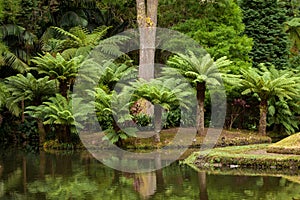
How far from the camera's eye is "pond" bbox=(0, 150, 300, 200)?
30.1 ft

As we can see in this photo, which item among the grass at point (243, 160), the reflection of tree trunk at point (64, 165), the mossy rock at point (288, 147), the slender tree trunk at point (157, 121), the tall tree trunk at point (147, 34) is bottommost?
the reflection of tree trunk at point (64, 165)

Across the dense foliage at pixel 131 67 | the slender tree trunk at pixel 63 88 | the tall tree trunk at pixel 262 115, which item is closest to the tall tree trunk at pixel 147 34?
the dense foliage at pixel 131 67

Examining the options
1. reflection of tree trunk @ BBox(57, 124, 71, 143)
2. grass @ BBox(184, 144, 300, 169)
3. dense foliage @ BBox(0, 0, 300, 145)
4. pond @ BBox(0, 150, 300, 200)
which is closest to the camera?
pond @ BBox(0, 150, 300, 200)

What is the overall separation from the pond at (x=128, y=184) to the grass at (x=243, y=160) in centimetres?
44

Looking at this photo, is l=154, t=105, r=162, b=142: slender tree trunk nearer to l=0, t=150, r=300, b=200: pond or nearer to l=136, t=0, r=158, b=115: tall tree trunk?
l=136, t=0, r=158, b=115: tall tree trunk

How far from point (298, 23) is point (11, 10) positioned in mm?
11472

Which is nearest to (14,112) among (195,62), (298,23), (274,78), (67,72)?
(67,72)

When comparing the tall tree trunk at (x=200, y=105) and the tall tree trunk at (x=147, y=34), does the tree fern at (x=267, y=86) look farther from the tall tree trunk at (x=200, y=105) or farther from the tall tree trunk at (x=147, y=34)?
the tall tree trunk at (x=147, y=34)

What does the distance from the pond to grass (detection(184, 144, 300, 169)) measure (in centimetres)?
44

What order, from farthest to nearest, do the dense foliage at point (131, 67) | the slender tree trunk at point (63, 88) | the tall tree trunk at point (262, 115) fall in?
the tall tree trunk at point (262, 115)
the slender tree trunk at point (63, 88)
the dense foliage at point (131, 67)

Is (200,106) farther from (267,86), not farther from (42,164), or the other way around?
(42,164)

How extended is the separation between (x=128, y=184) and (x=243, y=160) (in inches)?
110

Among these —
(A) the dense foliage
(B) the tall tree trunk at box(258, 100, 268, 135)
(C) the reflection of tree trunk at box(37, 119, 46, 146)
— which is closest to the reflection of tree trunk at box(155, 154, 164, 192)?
(A) the dense foliage

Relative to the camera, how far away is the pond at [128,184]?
9180 millimetres
